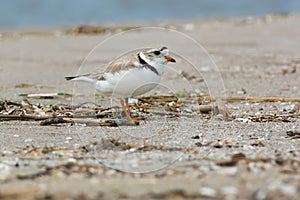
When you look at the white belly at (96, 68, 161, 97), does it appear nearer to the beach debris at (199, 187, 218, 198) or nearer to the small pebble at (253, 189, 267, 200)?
the beach debris at (199, 187, 218, 198)

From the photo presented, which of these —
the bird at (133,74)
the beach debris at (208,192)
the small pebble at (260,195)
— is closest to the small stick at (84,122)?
the bird at (133,74)

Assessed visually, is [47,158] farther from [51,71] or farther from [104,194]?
[51,71]

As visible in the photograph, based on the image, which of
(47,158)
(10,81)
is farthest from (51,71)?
(47,158)

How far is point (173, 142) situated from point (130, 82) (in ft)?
3.28

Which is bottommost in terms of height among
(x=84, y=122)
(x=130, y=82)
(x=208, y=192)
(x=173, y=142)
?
(x=208, y=192)

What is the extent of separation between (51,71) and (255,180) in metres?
7.01

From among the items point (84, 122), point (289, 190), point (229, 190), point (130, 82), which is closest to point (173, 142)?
point (130, 82)

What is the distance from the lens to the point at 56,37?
1561cm

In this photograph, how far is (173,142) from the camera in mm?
5113

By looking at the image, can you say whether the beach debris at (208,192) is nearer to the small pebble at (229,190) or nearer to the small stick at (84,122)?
the small pebble at (229,190)

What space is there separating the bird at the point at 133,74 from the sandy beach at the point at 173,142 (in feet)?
1.18

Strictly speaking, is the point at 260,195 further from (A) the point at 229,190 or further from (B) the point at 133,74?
(B) the point at 133,74

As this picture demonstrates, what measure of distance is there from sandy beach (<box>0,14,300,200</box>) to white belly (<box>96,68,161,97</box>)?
35cm

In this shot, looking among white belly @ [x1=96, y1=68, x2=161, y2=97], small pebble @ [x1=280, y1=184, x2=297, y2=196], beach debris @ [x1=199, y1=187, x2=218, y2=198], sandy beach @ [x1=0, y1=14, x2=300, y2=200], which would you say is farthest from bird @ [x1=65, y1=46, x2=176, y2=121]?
small pebble @ [x1=280, y1=184, x2=297, y2=196]
